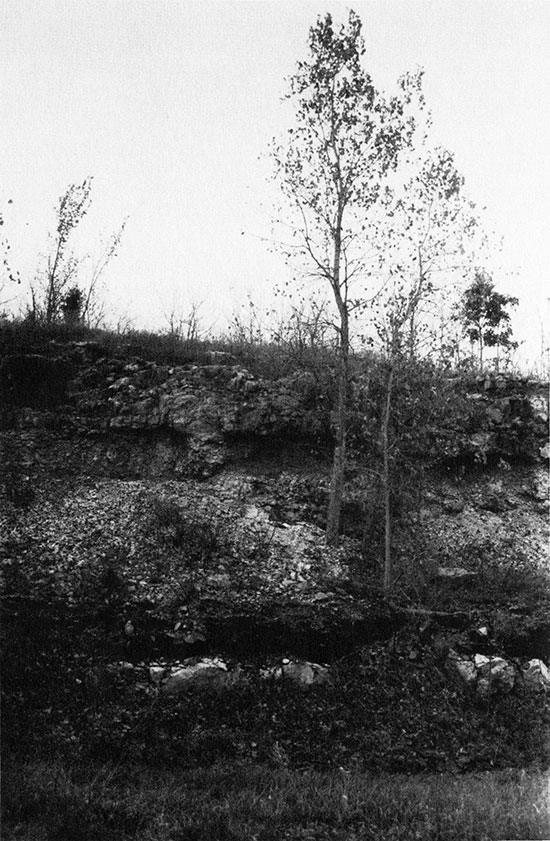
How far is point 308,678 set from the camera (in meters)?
10.7

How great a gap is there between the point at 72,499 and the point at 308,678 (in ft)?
22.4

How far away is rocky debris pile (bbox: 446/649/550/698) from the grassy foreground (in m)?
2.09

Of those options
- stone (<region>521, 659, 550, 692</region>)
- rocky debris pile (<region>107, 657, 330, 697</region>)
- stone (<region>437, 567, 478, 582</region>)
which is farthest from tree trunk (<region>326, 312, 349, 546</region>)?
stone (<region>521, 659, 550, 692</region>)

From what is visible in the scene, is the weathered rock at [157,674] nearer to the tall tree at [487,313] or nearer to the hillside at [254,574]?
the hillside at [254,574]

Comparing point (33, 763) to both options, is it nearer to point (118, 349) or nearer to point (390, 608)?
point (390, 608)

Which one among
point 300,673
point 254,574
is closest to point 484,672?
point 300,673

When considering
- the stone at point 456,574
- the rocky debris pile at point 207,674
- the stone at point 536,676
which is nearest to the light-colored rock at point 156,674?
the rocky debris pile at point 207,674

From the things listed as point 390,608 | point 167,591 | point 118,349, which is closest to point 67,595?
point 167,591

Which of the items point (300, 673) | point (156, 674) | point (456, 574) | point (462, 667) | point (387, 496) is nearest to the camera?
point (156, 674)

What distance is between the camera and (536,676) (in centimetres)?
1123

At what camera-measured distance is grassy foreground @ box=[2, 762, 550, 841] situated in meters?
7.21

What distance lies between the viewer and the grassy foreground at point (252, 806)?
7207 mm

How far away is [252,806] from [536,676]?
6036 mm

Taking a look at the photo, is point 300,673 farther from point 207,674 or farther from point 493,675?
point 493,675
